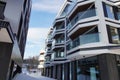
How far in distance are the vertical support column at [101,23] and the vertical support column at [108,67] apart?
1.62m

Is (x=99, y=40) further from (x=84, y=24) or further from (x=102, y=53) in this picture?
(x=84, y=24)

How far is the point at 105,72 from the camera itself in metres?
14.2

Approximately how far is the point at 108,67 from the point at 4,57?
378 inches

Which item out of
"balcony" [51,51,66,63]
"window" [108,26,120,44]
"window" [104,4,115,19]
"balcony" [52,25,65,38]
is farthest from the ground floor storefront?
"balcony" [52,25,65,38]

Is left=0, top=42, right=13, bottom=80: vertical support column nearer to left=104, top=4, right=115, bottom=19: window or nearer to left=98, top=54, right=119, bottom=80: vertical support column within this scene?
left=98, top=54, right=119, bottom=80: vertical support column

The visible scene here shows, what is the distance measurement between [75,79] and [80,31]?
21.3 ft

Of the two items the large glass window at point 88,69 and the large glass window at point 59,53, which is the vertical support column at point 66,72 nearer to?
the large glass window at point 59,53

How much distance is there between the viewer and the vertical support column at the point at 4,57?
27.7 feet

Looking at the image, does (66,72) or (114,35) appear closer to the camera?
(114,35)

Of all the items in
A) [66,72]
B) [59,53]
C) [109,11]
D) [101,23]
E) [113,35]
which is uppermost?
[109,11]

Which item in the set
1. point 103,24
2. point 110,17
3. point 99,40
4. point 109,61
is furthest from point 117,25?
point 109,61

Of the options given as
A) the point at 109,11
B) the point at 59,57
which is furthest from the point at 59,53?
the point at 109,11

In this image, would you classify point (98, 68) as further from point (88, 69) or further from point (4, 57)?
point (4, 57)

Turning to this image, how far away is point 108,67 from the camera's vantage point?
557 inches
